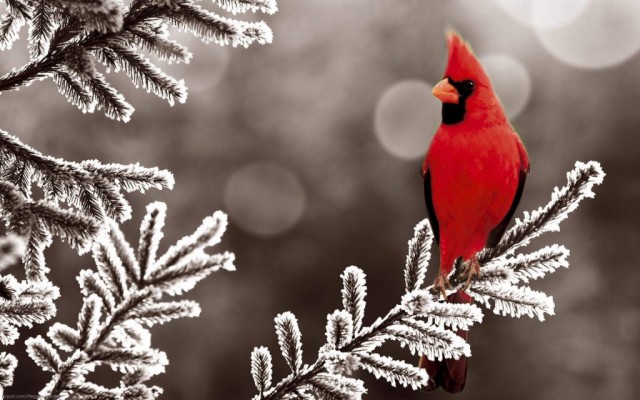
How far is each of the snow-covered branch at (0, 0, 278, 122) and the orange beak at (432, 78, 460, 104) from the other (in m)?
1.31

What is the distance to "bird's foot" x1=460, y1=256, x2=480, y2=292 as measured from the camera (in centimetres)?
153

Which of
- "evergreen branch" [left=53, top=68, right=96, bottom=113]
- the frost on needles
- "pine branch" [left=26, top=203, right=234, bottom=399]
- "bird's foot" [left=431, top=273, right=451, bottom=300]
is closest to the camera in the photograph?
"pine branch" [left=26, top=203, right=234, bottom=399]

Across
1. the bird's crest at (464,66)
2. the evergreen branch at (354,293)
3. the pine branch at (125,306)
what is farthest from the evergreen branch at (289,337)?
the bird's crest at (464,66)

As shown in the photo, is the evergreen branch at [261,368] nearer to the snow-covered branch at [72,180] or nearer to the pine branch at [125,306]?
the pine branch at [125,306]

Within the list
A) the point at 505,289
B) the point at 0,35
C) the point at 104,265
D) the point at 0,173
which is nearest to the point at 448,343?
the point at 505,289

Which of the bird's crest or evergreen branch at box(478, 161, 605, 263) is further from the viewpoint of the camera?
the bird's crest

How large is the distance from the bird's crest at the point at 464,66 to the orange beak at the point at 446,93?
0.10 m

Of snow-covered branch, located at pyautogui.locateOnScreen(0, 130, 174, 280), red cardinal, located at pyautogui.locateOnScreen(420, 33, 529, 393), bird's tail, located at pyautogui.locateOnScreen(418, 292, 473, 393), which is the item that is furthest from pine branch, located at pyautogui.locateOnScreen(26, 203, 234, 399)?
red cardinal, located at pyautogui.locateOnScreen(420, 33, 529, 393)

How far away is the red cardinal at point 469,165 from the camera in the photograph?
2.29 m

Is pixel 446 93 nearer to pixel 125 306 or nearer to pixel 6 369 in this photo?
pixel 125 306

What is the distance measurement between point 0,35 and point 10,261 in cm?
92

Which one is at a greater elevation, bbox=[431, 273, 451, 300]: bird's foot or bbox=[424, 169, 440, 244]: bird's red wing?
bbox=[424, 169, 440, 244]: bird's red wing

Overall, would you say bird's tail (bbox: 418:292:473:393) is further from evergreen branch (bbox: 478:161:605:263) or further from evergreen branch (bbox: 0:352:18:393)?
evergreen branch (bbox: 0:352:18:393)

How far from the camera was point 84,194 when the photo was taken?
1484 mm
